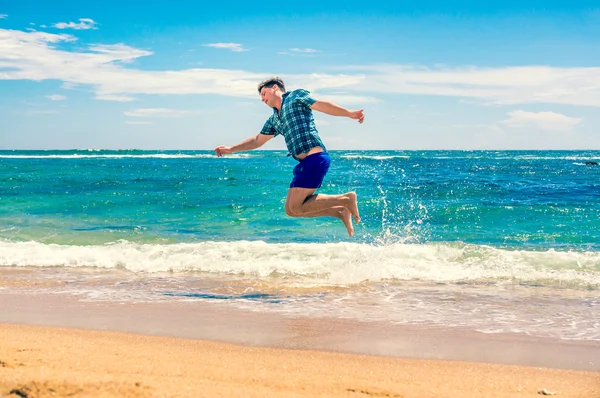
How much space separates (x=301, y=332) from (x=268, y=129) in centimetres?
249

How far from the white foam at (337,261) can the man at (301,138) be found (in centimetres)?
158

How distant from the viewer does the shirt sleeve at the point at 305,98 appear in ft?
20.3

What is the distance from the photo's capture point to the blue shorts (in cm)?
648

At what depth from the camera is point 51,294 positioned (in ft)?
23.4

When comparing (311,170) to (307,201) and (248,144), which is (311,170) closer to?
(307,201)

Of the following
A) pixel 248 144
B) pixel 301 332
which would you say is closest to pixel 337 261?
pixel 248 144

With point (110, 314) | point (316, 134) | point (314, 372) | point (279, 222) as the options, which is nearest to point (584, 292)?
point (316, 134)

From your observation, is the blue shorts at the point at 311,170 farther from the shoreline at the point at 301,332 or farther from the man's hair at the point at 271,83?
the shoreline at the point at 301,332

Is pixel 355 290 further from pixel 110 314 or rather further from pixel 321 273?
pixel 110 314

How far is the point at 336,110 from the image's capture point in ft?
19.9

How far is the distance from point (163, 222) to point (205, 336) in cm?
1156

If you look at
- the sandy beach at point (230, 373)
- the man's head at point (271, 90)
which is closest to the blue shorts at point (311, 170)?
the man's head at point (271, 90)

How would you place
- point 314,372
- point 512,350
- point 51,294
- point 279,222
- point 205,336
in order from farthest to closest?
1. point 279,222
2. point 51,294
3. point 205,336
4. point 512,350
5. point 314,372

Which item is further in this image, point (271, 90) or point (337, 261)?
point (337, 261)
